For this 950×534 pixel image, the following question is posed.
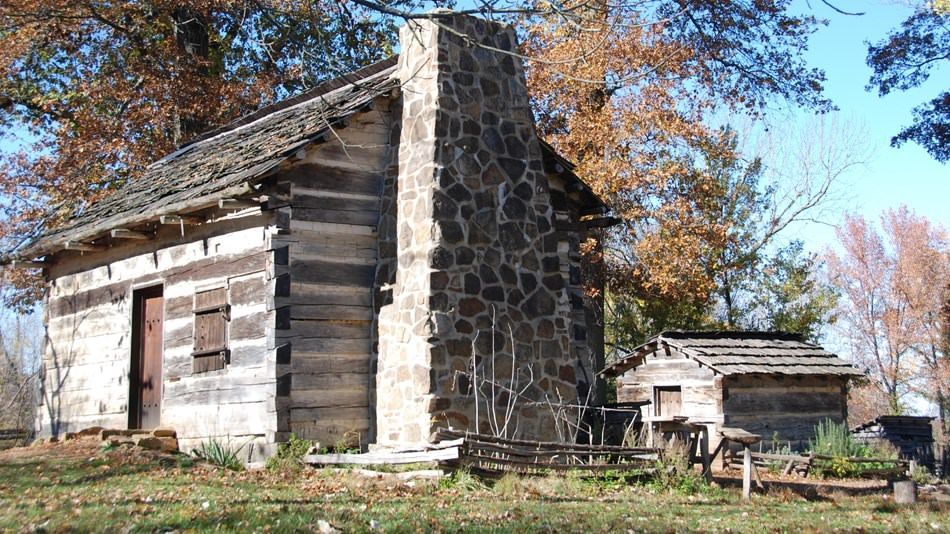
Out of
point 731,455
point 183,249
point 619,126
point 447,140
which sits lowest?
point 731,455

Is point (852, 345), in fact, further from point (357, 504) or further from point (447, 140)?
point (357, 504)

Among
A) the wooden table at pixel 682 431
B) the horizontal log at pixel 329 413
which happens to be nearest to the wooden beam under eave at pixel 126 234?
the horizontal log at pixel 329 413

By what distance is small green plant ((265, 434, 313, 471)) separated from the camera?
43.0 feet

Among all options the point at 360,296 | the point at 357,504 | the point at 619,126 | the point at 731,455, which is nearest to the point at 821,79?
the point at 619,126

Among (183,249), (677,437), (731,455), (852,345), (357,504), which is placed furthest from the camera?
(852,345)

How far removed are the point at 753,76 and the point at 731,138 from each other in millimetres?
3101

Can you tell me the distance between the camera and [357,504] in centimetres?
981

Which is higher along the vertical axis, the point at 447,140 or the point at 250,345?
the point at 447,140

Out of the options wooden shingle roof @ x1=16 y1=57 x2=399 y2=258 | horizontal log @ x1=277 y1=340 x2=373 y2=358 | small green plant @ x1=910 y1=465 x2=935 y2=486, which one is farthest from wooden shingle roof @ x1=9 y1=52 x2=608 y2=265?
small green plant @ x1=910 y1=465 x2=935 y2=486

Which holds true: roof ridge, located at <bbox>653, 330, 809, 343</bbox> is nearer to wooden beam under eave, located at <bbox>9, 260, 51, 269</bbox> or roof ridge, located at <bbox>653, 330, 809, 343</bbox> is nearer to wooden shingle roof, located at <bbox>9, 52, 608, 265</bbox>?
wooden shingle roof, located at <bbox>9, 52, 608, 265</bbox>

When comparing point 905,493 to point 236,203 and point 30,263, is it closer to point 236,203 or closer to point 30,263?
point 236,203

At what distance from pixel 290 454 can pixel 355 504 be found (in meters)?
3.76

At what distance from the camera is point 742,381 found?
2109 cm

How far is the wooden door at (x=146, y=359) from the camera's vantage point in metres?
16.3
